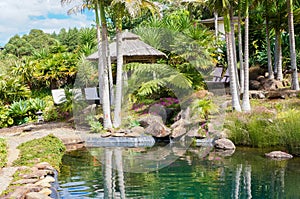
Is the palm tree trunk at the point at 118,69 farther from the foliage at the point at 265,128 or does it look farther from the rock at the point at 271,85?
the rock at the point at 271,85

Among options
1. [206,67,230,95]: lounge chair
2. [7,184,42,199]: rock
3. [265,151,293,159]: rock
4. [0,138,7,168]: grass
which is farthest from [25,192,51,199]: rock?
[206,67,230,95]: lounge chair

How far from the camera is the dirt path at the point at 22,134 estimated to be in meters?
8.81

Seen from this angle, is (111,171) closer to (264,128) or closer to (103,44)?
(264,128)

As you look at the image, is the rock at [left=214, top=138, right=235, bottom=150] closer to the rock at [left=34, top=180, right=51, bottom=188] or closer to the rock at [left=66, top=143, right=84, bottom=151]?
the rock at [left=66, top=143, right=84, bottom=151]

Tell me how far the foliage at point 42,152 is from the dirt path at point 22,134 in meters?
0.23

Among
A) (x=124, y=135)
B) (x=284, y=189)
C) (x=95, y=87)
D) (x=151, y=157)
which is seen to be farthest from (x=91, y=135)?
(x=284, y=189)

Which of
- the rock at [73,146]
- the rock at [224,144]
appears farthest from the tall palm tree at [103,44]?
the rock at [224,144]

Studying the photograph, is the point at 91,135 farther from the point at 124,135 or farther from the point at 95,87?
the point at 95,87

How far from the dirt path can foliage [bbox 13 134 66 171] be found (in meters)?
0.23

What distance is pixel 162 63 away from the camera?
→ 18.9m

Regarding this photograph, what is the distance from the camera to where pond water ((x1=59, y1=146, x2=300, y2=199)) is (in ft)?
→ 24.8

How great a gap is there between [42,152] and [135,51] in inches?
361

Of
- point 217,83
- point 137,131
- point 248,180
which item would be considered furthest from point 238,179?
point 217,83

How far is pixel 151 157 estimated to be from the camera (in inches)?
439
